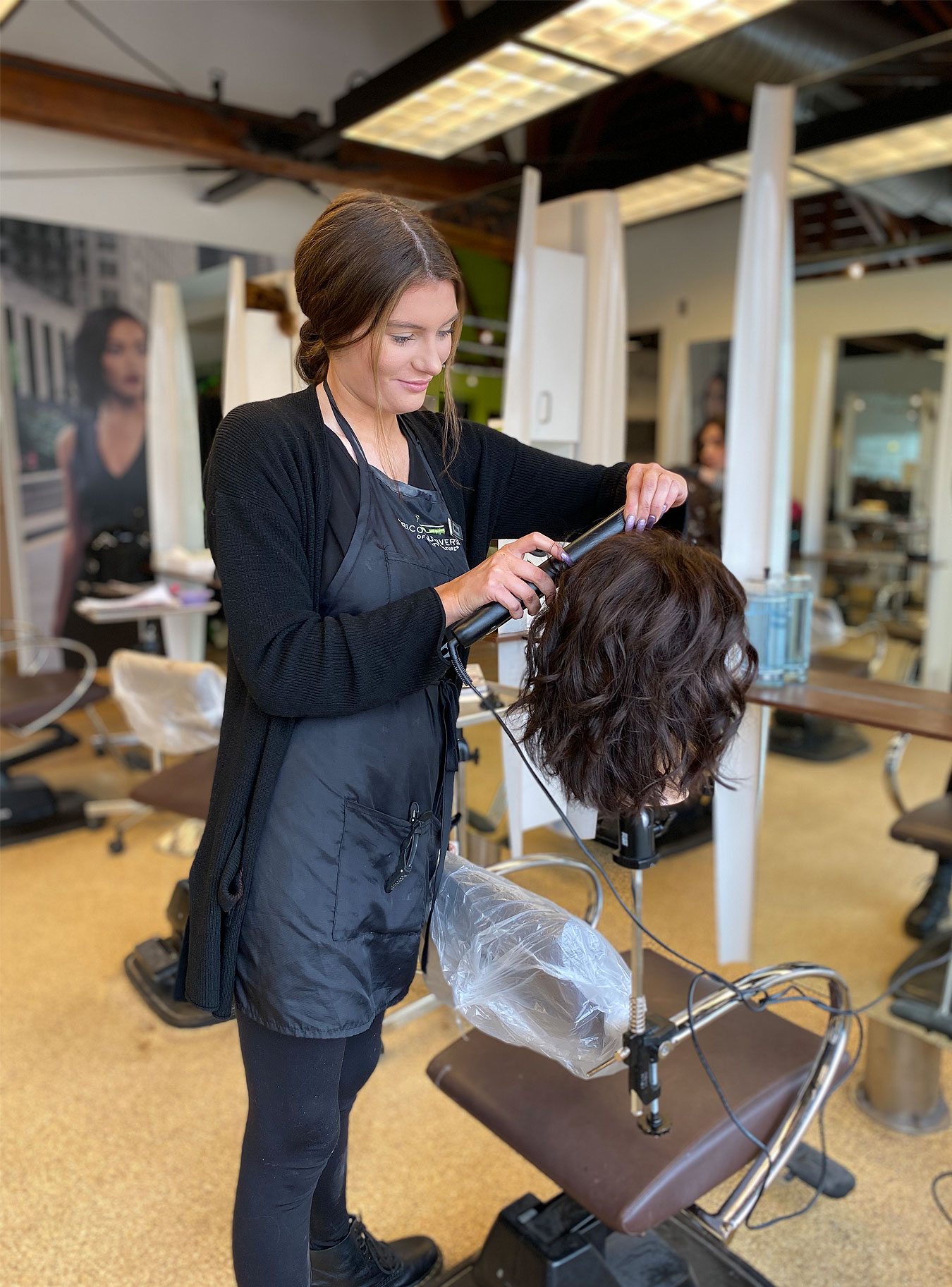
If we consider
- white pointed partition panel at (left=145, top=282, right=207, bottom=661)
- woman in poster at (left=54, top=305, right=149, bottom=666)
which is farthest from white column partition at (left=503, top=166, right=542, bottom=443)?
woman in poster at (left=54, top=305, right=149, bottom=666)

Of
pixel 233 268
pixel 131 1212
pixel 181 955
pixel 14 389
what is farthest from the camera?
pixel 14 389

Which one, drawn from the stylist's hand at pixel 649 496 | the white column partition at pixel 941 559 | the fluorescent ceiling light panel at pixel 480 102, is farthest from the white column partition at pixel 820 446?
the stylist's hand at pixel 649 496

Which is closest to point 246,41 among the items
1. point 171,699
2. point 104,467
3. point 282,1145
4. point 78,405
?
point 78,405

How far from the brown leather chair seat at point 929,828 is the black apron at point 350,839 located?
1639 millimetres

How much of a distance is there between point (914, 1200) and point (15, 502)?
15.9 ft

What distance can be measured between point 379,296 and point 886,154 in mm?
2767

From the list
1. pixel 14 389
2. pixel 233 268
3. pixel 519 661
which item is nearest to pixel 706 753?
pixel 519 661

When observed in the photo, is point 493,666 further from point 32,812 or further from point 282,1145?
point 32,812

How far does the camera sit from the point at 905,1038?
72.9 inches

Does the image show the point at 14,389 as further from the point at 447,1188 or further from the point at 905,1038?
the point at 905,1038

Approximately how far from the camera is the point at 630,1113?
1.23 m

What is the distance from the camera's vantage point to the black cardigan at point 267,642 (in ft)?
2.96

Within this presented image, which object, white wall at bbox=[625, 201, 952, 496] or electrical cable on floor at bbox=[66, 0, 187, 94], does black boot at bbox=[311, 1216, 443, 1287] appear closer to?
white wall at bbox=[625, 201, 952, 496]

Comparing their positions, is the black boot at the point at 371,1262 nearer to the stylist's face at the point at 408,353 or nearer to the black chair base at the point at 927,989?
the black chair base at the point at 927,989
